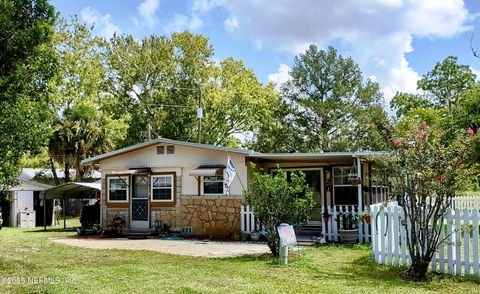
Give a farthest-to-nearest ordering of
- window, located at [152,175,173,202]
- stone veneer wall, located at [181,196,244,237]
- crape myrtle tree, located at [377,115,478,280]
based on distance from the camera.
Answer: window, located at [152,175,173,202] → stone veneer wall, located at [181,196,244,237] → crape myrtle tree, located at [377,115,478,280]

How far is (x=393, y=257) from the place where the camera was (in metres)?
8.58

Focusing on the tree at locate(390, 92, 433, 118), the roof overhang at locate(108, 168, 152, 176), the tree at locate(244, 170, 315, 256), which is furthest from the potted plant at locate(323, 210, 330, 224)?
the tree at locate(390, 92, 433, 118)

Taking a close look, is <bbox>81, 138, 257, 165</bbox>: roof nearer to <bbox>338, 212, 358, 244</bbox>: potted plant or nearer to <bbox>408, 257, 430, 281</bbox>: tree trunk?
<bbox>338, 212, 358, 244</bbox>: potted plant

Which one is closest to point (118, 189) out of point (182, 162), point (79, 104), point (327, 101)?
point (182, 162)

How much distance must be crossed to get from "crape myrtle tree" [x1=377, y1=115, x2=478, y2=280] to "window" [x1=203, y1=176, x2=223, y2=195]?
816cm

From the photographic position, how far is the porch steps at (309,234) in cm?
1316

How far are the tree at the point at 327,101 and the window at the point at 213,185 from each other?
20951mm

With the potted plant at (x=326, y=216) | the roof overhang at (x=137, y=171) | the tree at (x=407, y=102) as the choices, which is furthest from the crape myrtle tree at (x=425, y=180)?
the tree at (x=407, y=102)

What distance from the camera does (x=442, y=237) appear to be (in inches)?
315

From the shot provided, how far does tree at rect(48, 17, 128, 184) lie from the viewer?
25.3 metres

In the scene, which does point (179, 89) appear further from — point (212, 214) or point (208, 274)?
point (208, 274)

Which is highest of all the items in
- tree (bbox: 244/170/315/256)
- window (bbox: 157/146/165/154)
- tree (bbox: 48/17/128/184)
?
tree (bbox: 48/17/128/184)

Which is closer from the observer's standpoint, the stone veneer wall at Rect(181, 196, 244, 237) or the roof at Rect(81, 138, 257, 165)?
the roof at Rect(81, 138, 257, 165)

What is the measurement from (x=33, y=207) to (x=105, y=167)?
747 cm
